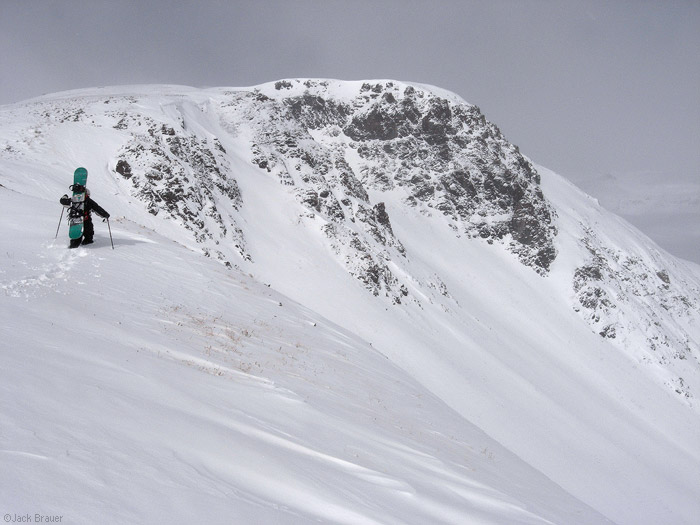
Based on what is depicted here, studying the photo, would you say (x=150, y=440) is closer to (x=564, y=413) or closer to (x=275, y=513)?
(x=275, y=513)

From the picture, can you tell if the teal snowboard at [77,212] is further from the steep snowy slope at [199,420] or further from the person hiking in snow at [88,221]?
the steep snowy slope at [199,420]

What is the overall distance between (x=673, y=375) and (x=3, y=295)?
94794mm

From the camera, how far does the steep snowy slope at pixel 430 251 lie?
4116cm

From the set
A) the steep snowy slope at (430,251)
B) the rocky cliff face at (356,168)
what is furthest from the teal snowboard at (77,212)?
the rocky cliff face at (356,168)

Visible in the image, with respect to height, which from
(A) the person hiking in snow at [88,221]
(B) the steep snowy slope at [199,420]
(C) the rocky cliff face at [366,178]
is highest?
(C) the rocky cliff face at [366,178]

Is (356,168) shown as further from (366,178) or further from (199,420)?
(199,420)

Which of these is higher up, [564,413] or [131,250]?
[131,250]

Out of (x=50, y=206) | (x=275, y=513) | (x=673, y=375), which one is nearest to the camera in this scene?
(x=275, y=513)

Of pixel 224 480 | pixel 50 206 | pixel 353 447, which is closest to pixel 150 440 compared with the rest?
pixel 224 480

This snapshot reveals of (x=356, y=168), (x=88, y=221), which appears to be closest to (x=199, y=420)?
(x=88, y=221)

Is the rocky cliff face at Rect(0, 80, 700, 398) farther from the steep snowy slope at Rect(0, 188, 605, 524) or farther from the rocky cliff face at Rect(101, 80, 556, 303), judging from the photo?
the steep snowy slope at Rect(0, 188, 605, 524)

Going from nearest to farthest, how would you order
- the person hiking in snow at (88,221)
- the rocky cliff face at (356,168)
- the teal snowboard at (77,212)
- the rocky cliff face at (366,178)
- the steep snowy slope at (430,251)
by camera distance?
the teal snowboard at (77,212), the person hiking in snow at (88,221), the steep snowy slope at (430,251), the rocky cliff face at (366,178), the rocky cliff face at (356,168)

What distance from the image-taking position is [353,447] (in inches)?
255

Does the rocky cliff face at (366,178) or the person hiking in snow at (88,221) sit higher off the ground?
the rocky cliff face at (366,178)
